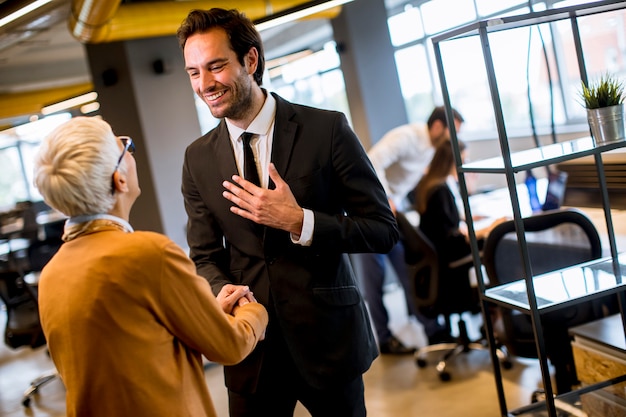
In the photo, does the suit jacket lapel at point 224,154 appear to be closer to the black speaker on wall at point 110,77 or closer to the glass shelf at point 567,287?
the glass shelf at point 567,287

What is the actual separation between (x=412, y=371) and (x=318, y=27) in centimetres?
962

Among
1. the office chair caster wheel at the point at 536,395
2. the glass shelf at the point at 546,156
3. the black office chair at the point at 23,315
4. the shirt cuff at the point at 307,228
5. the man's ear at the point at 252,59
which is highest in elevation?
the man's ear at the point at 252,59

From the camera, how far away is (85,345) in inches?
58.4

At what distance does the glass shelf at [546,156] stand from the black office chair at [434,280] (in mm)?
1985

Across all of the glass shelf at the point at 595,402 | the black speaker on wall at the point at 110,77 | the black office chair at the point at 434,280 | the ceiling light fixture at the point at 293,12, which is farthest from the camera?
the black speaker on wall at the point at 110,77

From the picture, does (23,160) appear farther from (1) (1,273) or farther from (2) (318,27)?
(1) (1,273)

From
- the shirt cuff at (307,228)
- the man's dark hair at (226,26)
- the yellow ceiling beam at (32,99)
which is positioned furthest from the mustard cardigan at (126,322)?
the yellow ceiling beam at (32,99)

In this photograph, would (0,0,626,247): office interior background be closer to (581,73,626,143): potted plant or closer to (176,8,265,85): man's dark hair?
(581,73,626,143): potted plant

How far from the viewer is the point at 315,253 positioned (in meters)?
2.03

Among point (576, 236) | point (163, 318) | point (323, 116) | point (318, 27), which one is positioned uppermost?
point (318, 27)

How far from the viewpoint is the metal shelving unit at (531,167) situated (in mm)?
2145

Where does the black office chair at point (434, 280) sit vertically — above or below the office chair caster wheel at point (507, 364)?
above

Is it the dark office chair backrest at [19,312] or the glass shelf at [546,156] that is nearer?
the glass shelf at [546,156]

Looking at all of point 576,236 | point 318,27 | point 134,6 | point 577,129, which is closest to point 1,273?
point 134,6
